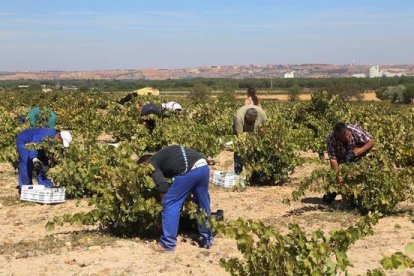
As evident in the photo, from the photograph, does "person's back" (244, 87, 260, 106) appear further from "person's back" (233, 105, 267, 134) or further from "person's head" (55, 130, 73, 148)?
"person's head" (55, 130, 73, 148)

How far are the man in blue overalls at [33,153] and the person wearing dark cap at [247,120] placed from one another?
116 inches

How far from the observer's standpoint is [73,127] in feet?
66.2

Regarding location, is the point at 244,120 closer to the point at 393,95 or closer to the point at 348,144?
the point at 348,144

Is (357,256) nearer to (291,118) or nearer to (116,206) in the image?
(116,206)

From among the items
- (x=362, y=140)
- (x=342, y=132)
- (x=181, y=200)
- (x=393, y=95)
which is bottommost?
(x=393, y=95)

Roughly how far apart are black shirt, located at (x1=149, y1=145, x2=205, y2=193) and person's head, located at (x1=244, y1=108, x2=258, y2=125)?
3781 millimetres

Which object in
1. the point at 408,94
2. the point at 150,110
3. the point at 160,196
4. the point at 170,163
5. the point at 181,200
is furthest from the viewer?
the point at 408,94

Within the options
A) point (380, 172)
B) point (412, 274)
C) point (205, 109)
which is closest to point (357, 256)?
point (412, 274)

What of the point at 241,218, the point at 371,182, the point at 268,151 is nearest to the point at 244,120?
the point at 268,151

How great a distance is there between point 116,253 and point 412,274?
3039mm

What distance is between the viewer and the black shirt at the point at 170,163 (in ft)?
19.4

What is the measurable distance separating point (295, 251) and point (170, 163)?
227cm

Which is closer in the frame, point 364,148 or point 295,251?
point 295,251

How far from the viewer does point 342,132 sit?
746 cm
